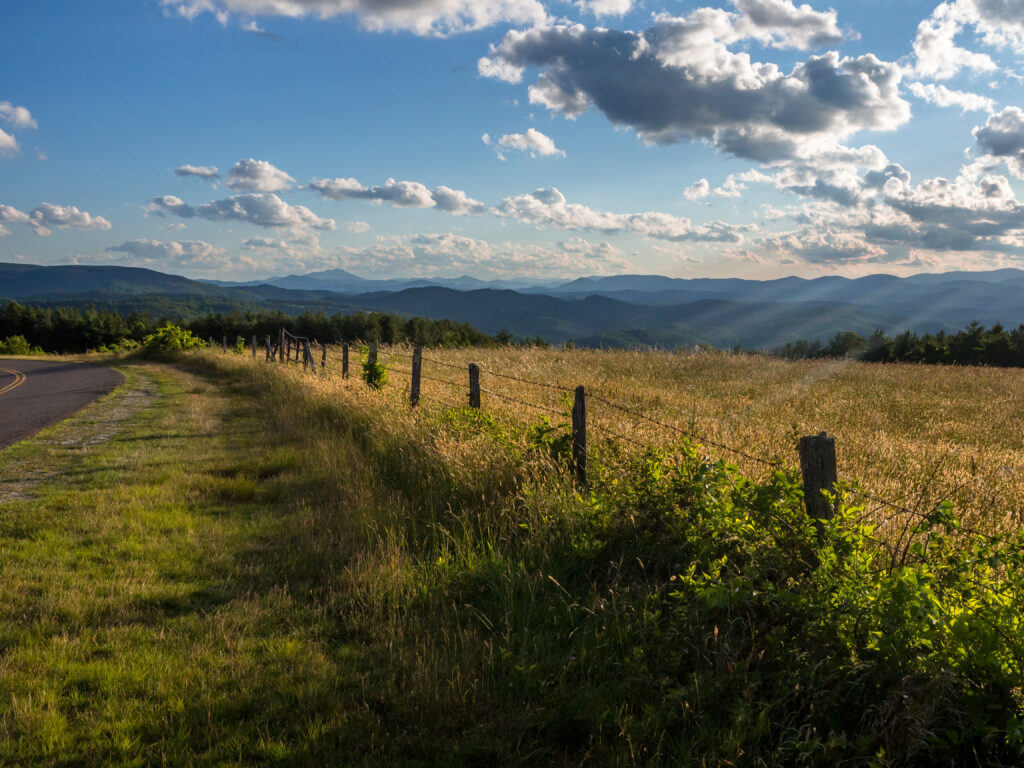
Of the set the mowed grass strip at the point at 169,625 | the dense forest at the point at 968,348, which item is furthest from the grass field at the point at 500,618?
the dense forest at the point at 968,348

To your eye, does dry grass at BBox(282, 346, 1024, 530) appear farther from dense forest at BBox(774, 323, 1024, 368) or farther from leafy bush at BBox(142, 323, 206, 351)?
leafy bush at BBox(142, 323, 206, 351)

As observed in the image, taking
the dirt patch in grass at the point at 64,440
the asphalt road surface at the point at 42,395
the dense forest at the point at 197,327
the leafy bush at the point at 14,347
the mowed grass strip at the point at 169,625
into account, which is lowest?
the mowed grass strip at the point at 169,625

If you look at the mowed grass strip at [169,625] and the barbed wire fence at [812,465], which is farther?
the barbed wire fence at [812,465]

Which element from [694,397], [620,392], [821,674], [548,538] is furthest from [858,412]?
[821,674]

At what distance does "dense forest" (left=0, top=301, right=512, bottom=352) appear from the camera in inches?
3698

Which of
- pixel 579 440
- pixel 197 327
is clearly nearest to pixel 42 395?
pixel 579 440

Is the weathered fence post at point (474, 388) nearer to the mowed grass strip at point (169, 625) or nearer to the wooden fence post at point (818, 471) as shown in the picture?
the mowed grass strip at point (169, 625)

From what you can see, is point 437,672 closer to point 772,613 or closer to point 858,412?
point 772,613

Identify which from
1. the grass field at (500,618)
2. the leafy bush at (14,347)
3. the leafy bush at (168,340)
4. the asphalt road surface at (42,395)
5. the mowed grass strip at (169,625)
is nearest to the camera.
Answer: the grass field at (500,618)

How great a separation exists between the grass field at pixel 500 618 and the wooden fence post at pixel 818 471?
0.16 m

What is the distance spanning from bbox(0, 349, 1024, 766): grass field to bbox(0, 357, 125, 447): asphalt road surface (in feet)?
17.5

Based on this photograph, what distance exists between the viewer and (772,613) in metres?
3.51

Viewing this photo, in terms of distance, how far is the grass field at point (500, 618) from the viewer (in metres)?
3.02

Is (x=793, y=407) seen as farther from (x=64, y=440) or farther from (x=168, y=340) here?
(x=168, y=340)
